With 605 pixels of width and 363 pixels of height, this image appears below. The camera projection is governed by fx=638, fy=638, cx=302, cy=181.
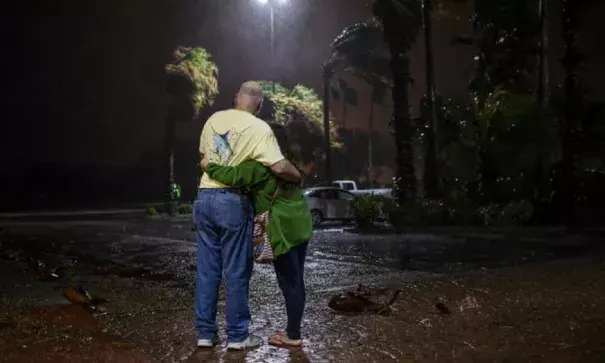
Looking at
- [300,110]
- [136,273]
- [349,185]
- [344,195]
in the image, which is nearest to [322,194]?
[344,195]

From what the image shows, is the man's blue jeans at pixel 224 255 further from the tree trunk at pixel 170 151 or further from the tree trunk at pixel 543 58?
the tree trunk at pixel 170 151

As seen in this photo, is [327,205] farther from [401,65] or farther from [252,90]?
[252,90]

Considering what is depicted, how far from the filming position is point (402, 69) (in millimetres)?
20719

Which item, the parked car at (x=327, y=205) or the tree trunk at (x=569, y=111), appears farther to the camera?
the parked car at (x=327, y=205)

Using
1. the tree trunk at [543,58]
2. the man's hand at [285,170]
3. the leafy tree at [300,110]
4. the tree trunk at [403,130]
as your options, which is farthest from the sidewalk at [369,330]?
the leafy tree at [300,110]

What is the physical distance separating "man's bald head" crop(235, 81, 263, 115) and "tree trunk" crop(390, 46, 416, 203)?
16.7m

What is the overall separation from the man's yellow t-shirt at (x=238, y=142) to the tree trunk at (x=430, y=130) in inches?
728

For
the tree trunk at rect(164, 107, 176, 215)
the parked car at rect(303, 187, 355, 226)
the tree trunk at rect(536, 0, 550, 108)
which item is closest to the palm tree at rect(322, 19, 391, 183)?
the parked car at rect(303, 187, 355, 226)

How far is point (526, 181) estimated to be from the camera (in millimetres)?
21125

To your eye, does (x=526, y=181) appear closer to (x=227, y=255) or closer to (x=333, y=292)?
(x=333, y=292)

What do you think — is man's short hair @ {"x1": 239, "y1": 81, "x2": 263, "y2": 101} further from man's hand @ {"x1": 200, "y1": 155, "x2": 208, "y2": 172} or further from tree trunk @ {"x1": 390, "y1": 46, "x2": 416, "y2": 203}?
tree trunk @ {"x1": 390, "y1": 46, "x2": 416, "y2": 203}

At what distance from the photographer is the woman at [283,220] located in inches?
167

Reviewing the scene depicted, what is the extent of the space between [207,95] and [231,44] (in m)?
10.8

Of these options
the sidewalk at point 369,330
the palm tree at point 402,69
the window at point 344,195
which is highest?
the palm tree at point 402,69
